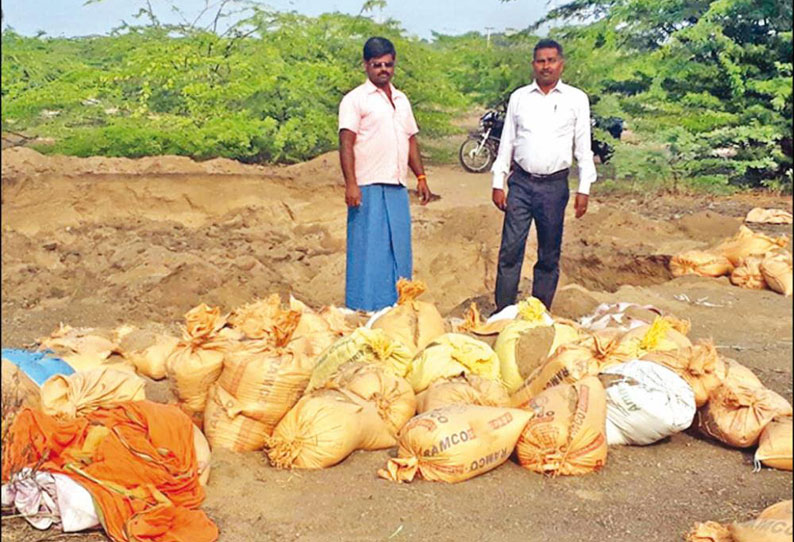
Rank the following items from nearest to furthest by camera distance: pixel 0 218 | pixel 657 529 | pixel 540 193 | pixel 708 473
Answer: pixel 0 218 → pixel 657 529 → pixel 708 473 → pixel 540 193

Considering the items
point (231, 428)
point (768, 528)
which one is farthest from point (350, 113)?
point (768, 528)

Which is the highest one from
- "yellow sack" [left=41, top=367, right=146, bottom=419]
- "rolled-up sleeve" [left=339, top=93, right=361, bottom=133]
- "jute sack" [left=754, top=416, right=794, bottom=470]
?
"rolled-up sleeve" [left=339, top=93, right=361, bottom=133]

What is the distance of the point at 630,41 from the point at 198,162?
5195 millimetres

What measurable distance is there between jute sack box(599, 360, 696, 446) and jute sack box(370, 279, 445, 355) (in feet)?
3.04

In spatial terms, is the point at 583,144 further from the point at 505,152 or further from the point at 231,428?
the point at 231,428

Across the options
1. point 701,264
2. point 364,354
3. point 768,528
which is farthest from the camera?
point 701,264

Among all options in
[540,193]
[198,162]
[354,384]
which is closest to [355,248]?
[540,193]

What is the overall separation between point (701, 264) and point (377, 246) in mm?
3063

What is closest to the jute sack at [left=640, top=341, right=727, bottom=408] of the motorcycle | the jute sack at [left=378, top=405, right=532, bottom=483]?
the jute sack at [left=378, top=405, right=532, bottom=483]

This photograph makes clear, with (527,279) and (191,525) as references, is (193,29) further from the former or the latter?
(191,525)

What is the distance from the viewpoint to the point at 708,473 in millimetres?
3604

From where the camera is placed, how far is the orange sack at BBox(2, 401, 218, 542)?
2.83m

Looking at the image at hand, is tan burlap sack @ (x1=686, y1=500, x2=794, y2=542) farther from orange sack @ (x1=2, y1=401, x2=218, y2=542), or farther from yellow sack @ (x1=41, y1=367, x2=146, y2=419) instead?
yellow sack @ (x1=41, y1=367, x2=146, y2=419)

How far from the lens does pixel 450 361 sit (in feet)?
13.1
